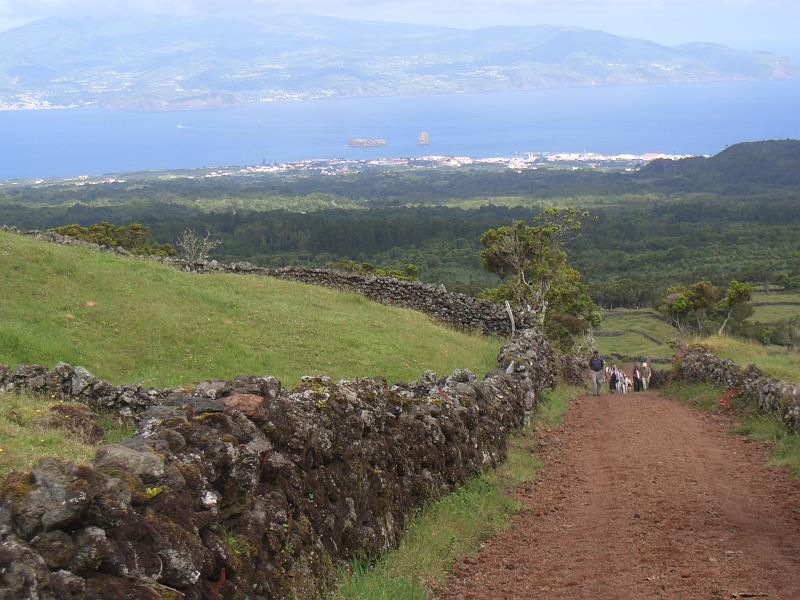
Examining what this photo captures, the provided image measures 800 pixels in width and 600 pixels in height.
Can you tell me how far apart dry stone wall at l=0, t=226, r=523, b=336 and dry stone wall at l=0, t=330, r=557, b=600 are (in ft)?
59.6

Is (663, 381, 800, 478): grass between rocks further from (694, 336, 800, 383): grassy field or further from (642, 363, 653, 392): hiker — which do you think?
(642, 363, 653, 392): hiker

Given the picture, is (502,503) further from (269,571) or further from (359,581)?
(269,571)

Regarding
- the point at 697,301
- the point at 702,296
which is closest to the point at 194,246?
the point at 697,301

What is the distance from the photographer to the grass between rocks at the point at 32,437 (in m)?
6.88

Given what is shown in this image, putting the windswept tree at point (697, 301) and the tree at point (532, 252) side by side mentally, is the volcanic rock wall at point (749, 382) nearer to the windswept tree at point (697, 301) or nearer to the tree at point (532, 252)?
the tree at point (532, 252)

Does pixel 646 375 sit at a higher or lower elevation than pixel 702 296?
lower

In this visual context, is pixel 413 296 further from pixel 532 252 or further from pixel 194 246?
pixel 194 246

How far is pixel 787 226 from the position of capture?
141875mm

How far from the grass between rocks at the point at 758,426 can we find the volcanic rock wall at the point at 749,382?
207 mm

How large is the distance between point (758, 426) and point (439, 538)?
12028 mm

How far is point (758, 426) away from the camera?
1842 centimetres

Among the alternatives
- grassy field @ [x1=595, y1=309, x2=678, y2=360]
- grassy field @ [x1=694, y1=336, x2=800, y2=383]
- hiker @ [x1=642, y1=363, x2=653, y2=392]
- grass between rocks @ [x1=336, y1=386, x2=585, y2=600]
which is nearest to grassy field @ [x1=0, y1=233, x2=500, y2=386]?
grass between rocks @ [x1=336, y1=386, x2=585, y2=600]

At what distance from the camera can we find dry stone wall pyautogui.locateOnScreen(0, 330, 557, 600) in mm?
4742

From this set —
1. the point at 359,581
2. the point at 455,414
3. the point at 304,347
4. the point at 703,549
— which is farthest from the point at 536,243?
the point at 359,581
